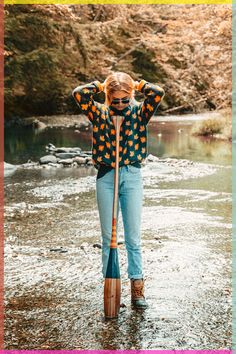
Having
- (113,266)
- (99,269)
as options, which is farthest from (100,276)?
(113,266)

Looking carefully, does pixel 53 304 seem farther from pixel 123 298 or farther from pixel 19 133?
pixel 19 133

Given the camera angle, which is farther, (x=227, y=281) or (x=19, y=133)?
(x=19, y=133)

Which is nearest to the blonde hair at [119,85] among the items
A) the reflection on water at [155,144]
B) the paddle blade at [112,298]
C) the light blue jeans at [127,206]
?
the light blue jeans at [127,206]

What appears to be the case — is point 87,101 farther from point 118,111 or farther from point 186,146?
point 186,146

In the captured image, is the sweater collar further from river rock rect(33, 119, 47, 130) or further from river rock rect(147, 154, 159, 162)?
river rock rect(33, 119, 47, 130)

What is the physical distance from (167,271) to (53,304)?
1.10 metres

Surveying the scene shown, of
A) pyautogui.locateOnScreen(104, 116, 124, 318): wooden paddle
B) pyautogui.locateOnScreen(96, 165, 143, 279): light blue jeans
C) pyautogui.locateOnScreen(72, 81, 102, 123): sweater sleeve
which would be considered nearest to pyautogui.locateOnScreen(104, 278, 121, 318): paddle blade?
pyautogui.locateOnScreen(104, 116, 124, 318): wooden paddle

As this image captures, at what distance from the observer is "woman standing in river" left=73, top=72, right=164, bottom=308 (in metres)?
3.58

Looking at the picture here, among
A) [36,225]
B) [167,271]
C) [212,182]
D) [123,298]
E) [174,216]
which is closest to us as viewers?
[123,298]

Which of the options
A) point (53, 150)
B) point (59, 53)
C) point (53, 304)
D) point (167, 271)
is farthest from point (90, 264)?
point (59, 53)

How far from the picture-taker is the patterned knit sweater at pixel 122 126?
11.8 ft

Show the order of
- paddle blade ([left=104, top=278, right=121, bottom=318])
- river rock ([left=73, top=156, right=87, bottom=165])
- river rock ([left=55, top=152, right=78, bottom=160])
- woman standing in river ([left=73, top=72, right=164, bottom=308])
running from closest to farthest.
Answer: paddle blade ([left=104, top=278, right=121, bottom=318]), woman standing in river ([left=73, top=72, right=164, bottom=308]), river rock ([left=73, top=156, right=87, bottom=165]), river rock ([left=55, top=152, right=78, bottom=160])

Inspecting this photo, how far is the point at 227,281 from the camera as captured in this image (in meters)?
4.24

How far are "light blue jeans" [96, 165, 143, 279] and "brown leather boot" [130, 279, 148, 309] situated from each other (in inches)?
1.2
